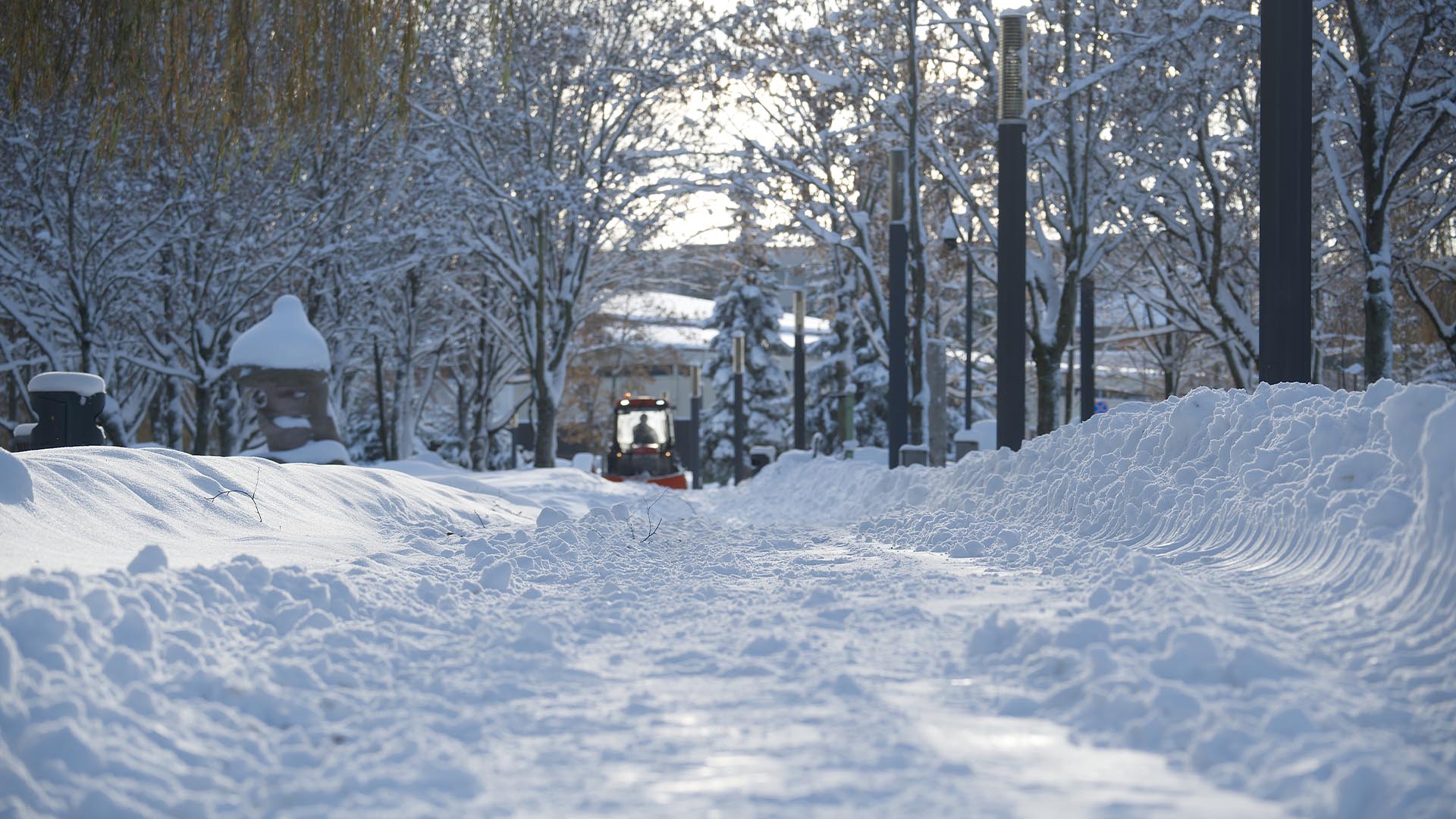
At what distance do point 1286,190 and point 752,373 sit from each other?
4812cm

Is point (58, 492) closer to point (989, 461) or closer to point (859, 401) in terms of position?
point (989, 461)

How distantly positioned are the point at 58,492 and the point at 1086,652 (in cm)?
504

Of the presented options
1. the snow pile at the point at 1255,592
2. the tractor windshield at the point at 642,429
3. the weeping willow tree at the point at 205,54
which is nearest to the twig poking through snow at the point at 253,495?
the weeping willow tree at the point at 205,54

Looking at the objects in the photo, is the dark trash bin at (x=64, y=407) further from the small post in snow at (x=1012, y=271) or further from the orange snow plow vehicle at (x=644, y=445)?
the orange snow plow vehicle at (x=644, y=445)

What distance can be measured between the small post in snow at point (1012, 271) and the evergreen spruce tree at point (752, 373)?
138ft

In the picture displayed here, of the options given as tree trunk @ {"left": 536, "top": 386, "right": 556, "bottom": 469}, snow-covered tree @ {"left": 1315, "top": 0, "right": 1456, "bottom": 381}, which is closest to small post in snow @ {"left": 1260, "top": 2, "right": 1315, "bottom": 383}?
snow-covered tree @ {"left": 1315, "top": 0, "right": 1456, "bottom": 381}

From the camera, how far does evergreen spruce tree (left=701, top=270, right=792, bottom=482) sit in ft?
185

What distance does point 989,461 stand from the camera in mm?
11531

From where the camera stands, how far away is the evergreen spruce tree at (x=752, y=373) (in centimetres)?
5653

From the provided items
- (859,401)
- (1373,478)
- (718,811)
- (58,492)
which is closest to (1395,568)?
(1373,478)

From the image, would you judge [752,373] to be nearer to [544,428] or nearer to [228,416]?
[544,428]

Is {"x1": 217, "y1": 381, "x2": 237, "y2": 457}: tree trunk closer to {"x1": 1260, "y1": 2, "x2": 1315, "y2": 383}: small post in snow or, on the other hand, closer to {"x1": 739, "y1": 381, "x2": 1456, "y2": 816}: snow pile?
{"x1": 739, "y1": 381, "x2": 1456, "y2": 816}: snow pile

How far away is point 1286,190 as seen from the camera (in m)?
8.67

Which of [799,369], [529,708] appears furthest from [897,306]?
[529,708]
